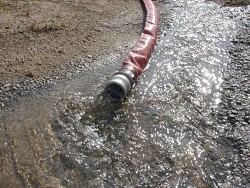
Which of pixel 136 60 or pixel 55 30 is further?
pixel 55 30

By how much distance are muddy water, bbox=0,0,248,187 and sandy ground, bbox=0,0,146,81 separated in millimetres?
905

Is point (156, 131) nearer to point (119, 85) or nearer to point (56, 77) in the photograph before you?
point (119, 85)

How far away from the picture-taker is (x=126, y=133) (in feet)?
20.0

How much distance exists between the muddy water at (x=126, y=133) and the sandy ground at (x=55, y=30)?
0.90 meters

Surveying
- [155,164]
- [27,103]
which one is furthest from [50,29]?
[155,164]

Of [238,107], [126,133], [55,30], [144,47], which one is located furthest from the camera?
[55,30]

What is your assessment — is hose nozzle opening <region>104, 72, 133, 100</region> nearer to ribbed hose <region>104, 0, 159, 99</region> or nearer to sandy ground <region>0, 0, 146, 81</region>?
ribbed hose <region>104, 0, 159, 99</region>

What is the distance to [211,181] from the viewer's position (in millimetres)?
5262

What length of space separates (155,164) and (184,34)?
4817 mm

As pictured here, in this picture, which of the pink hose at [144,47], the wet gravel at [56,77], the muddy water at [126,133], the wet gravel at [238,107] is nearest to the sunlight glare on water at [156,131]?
the muddy water at [126,133]

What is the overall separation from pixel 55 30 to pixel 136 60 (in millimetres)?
2748

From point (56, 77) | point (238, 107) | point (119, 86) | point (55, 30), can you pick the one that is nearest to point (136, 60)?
→ point (119, 86)

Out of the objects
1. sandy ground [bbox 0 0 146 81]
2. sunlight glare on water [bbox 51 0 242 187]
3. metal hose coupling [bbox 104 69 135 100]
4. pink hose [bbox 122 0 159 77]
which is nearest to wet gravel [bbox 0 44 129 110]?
sandy ground [bbox 0 0 146 81]

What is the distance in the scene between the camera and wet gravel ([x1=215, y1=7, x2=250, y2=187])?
5.53 metres
